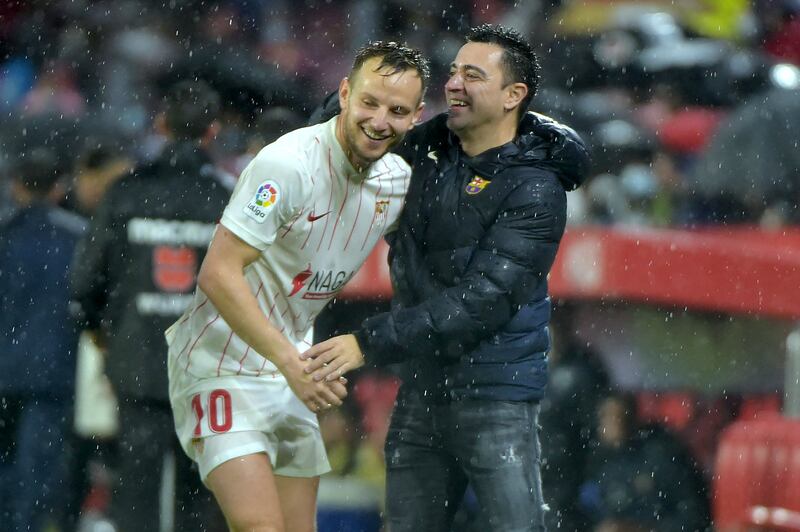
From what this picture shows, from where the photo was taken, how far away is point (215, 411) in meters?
4.65

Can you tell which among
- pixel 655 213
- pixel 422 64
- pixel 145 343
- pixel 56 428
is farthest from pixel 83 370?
pixel 655 213

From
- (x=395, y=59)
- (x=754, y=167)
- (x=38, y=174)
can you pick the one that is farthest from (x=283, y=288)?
(x=754, y=167)

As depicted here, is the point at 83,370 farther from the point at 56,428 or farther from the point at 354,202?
the point at 354,202

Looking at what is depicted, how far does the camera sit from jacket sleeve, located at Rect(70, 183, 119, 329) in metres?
6.14

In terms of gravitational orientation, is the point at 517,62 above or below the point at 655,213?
above

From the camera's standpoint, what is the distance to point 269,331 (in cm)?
436

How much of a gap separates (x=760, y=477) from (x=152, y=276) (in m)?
2.76

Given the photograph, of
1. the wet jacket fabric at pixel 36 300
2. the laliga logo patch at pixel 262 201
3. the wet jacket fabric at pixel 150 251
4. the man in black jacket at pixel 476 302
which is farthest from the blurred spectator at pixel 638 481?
the laliga logo patch at pixel 262 201

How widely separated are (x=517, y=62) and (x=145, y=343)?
7.36 feet

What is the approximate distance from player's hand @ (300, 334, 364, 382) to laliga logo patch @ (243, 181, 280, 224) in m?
0.42

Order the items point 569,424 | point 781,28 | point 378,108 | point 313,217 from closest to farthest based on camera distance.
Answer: point 378,108, point 313,217, point 569,424, point 781,28

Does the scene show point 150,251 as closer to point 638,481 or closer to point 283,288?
point 283,288

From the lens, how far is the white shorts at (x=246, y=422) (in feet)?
15.1

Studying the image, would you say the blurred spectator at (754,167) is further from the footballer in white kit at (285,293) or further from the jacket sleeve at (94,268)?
the footballer in white kit at (285,293)
